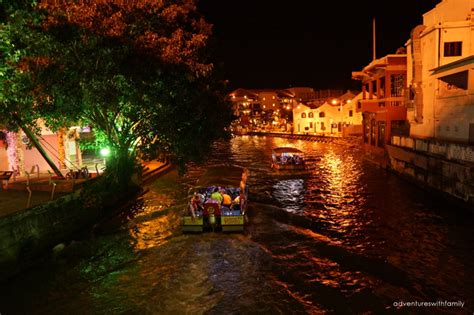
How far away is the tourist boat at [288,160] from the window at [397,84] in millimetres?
12346

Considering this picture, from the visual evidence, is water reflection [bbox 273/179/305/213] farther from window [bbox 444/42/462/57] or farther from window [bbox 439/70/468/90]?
window [bbox 444/42/462/57]

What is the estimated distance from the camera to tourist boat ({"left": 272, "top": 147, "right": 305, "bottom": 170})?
112ft

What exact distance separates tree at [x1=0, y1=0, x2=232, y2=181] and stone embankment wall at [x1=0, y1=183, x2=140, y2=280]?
3004mm

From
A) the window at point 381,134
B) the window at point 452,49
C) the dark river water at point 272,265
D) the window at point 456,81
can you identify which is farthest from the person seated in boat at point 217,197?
the window at point 381,134

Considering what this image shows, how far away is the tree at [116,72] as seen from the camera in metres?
16.5

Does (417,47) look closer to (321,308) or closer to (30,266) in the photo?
(321,308)

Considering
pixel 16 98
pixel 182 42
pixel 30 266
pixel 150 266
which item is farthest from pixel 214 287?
pixel 182 42

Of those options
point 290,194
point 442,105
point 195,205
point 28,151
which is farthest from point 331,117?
point 195,205

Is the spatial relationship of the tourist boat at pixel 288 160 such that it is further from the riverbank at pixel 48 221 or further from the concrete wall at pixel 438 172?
the riverbank at pixel 48 221

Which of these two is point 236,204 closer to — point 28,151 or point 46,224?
point 46,224

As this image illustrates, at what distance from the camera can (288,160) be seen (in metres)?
34.9

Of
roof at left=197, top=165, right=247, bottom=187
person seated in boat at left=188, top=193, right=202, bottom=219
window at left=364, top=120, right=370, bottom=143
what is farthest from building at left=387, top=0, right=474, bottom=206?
person seated in boat at left=188, top=193, right=202, bottom=219

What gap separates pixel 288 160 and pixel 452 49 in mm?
16026

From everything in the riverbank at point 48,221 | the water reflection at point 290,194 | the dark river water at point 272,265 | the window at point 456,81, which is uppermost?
the window at point 456,81
